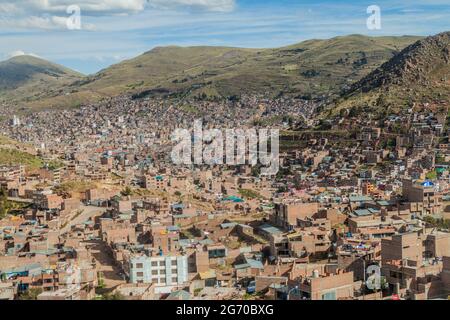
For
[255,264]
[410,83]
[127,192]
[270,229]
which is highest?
[410,83]

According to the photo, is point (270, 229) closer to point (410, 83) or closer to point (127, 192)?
point (127, 192)

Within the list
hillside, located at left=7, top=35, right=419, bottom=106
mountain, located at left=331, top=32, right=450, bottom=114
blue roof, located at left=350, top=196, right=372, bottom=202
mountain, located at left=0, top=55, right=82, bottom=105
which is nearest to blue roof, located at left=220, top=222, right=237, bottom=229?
blue roof, located at left=350, top=196, right=372, bottom=202

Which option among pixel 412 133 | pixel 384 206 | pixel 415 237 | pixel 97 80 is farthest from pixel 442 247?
pixel 97 80

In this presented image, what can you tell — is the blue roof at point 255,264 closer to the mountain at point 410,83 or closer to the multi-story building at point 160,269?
the multi-story building at point 160,269

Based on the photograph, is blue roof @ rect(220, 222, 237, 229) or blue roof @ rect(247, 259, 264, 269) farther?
blue roof @ rect(220, 222, 237, 229)

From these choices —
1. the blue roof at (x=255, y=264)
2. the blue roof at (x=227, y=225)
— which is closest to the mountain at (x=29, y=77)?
the blue roof at (x=227, y=225)

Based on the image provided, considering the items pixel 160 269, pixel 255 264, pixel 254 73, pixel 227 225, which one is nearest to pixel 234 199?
pixel 227 225

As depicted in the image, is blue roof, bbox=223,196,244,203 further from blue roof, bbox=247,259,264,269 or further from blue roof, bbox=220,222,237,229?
blue roof, bbox=247,259,264,269
